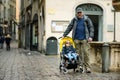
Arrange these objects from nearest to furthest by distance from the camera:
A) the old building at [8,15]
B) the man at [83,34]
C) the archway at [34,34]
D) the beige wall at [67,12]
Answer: the man at [83,34], the beige wall at [67,12], the archway at [34,34], the old building at [8,15]

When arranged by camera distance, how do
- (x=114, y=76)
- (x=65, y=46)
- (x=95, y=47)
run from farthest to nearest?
(x=95, y=47) < (x=65, y=46) < (x=114, y=76)

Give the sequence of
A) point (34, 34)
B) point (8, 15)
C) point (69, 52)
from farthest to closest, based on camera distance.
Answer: point (8, 15) < point (34, 34) < point (69, 52)

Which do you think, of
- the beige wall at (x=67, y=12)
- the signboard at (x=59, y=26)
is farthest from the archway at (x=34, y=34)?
the signboard at (x=59, y=26)

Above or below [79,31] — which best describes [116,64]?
below

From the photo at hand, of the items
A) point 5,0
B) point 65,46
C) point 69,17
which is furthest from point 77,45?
point 5,0

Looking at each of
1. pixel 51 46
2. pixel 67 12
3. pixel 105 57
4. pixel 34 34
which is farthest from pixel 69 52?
pixel 34 34

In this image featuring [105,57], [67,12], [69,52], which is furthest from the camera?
[67,12]

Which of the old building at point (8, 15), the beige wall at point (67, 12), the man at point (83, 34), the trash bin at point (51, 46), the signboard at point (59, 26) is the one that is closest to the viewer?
the man at point (83, 34)

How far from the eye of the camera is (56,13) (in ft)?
96.1

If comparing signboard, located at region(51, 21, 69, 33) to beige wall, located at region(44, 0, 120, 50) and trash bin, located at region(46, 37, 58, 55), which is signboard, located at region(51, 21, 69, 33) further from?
trash bin, located at region(46, 37, 58, 55)

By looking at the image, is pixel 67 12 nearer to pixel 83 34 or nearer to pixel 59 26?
pixel 59 26

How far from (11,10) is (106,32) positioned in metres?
57.0

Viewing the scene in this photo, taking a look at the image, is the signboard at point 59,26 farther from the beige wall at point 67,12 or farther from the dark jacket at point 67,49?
the dark jacket at point 67,49

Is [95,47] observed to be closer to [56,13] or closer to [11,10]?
[56,13]
